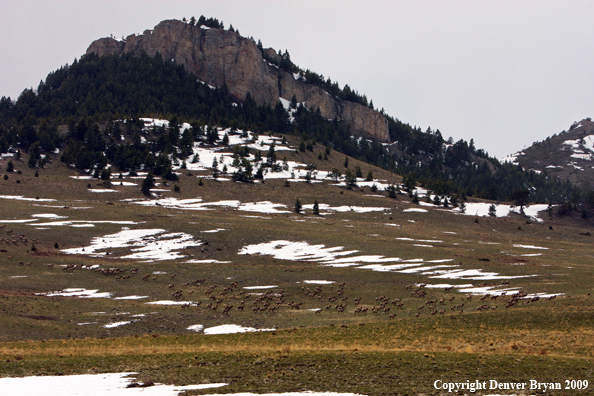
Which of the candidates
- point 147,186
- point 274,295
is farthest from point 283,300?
point 147,186

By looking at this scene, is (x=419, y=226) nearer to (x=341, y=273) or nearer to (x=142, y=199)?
(x=341, y=273)

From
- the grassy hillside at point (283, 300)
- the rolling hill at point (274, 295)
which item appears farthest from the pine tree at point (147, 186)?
the grassy hillside at point (283, 300)

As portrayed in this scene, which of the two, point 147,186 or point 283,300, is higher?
point 147,186

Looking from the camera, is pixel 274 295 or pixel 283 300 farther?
pixel 274 295

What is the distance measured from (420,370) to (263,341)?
10695mm

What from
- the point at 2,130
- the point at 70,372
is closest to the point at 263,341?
the point at 70,372

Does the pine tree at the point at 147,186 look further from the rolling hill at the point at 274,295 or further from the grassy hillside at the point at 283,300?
the grassy hillside at the point at 283,300

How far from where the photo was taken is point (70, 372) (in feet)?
55.2

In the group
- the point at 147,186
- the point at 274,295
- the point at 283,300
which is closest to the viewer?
the point at 283,300

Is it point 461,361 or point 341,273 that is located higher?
point 461,361

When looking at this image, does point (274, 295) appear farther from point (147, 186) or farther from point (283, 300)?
point (147, 186)

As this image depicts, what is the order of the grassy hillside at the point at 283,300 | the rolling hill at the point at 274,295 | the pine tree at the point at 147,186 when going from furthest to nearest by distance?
the pine tree at the point at 147,186, the grassy hillside at the point at 283,300, the rolling hill at the point at 274,295

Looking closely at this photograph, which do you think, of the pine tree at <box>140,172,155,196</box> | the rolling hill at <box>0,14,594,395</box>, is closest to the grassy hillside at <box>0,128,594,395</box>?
the rolling hill at <box>0,14,594,395</box>

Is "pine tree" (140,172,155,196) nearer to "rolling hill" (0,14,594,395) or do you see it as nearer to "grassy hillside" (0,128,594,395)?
"rolling hill" (0,14,594,395)
